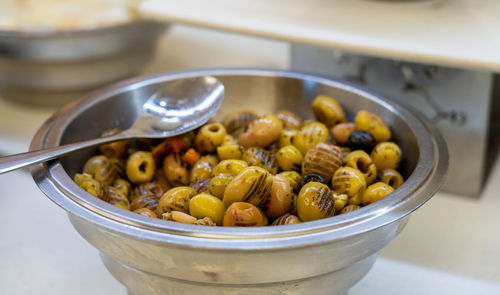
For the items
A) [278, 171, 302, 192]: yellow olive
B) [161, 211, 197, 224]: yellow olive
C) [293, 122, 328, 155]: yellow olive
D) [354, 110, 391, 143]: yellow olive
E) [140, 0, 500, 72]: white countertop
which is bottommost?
[278, 171, 302, 192]: yellow olive

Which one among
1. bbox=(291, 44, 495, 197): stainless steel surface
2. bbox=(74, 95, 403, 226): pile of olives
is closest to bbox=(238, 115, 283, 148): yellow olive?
bbox=(74, 95, 403, 226): pile of olives

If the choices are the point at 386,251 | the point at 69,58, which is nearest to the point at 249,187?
the point at 386,251

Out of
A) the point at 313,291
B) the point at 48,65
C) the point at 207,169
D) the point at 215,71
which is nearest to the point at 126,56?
the point at 48,65

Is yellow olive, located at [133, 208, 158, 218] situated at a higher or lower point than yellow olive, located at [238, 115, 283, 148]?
lower

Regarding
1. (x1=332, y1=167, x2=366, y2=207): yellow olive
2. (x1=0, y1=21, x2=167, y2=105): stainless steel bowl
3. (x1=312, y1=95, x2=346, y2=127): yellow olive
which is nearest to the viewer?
(x1=332, y1=167, x2=366, y2=207): yellow olive

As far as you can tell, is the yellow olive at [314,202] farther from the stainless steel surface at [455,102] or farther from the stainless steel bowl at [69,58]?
the stainless steel bowl at [69,58]

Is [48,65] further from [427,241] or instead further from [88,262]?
[427,241]

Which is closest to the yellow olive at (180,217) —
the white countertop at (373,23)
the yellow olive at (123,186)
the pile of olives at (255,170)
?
the pile of olives at (255,170)

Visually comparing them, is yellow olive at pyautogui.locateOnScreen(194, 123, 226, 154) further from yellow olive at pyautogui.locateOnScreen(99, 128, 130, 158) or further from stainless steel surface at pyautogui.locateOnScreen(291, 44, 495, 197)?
stainless steel surface at pyautogui.locateOnScreen(291, 44, 495, 197)
